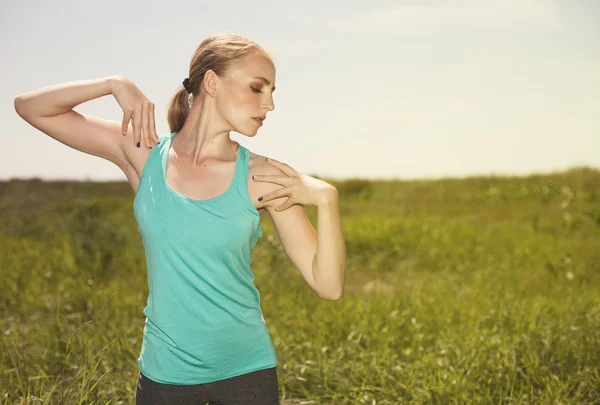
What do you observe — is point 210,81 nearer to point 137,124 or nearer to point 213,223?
point 137,124

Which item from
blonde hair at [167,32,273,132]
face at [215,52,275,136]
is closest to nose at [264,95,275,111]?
face at [215,52,275,136]

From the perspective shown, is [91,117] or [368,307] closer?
[91,117]

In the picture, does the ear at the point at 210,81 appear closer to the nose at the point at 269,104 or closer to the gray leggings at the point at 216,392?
the nose at the point at 269,104

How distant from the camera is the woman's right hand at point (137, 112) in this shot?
6.63 ft

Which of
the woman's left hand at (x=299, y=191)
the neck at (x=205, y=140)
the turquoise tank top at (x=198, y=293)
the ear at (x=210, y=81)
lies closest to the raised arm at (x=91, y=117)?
the neck at (x=205, y=140)

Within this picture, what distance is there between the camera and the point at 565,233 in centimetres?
896

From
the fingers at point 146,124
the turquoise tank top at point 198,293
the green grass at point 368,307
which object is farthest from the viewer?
the green grass at point 368,307

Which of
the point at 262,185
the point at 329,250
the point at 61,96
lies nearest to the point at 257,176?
the point at 262,185

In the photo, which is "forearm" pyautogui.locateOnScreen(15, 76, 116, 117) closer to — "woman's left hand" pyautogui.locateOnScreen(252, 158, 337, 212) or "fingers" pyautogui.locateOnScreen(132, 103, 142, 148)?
"fingers" pyautogui.locateOnScreen(132, 103, 142, 148)

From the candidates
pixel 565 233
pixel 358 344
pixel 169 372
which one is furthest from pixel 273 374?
pixel 565 233

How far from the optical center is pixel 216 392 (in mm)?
1804

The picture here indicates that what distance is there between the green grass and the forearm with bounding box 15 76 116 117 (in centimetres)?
78

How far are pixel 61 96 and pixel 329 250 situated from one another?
1.03 meters

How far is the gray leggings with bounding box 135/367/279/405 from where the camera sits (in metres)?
1.79
